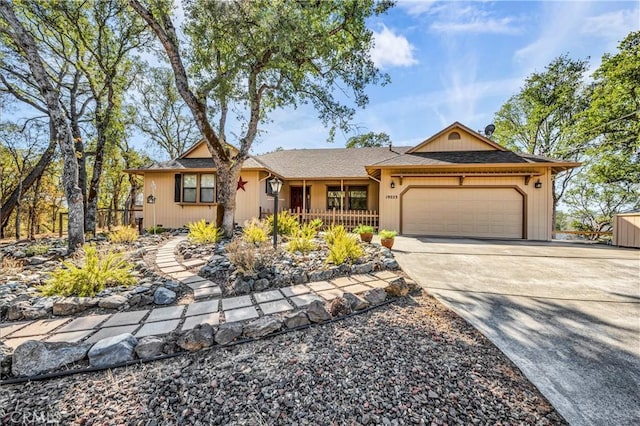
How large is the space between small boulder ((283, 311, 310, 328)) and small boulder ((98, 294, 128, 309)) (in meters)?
2.09

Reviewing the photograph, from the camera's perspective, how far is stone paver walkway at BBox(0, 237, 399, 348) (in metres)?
2.29

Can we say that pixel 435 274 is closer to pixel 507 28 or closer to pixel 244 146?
pixel 244 146

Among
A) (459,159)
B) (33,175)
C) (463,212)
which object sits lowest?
(463,212)

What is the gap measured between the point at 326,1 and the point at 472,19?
3.52 meters

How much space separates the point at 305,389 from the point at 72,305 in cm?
292

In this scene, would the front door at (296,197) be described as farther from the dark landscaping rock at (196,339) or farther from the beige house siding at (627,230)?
the beige house siding at (627,230)

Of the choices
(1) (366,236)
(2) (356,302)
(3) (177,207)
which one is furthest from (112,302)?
(3) (177,207)

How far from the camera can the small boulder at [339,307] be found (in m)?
2.63

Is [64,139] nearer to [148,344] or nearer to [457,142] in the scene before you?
[148,344]

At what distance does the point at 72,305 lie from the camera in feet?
9.09

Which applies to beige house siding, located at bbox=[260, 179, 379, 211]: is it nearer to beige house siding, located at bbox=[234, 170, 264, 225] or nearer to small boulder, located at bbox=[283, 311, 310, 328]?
beige house siding, located at bbox=[234, 170, 264, 225]

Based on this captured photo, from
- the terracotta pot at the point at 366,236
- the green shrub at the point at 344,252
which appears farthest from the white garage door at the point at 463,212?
the green shrub at the point at 344,252

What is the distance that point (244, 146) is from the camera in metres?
7.09

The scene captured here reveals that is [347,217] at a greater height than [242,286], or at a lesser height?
greater
